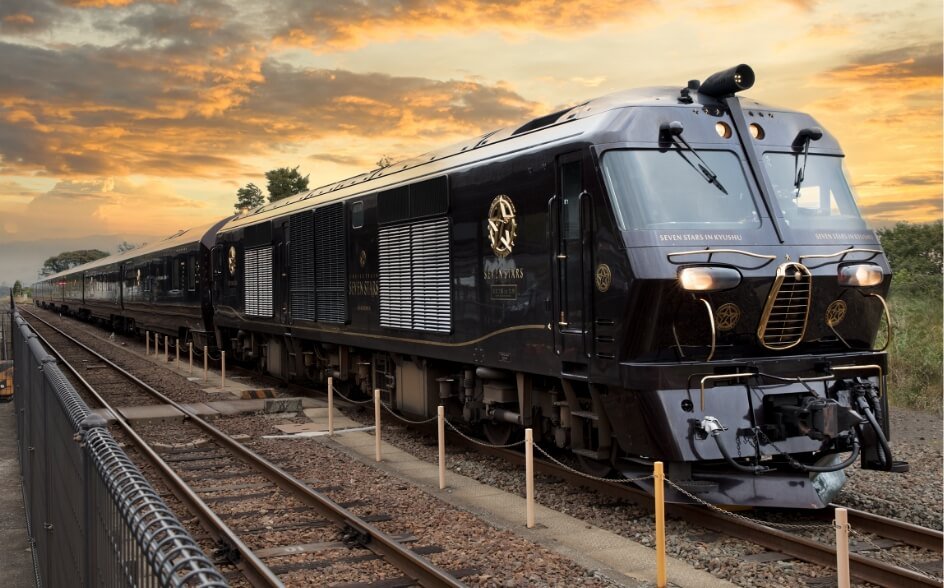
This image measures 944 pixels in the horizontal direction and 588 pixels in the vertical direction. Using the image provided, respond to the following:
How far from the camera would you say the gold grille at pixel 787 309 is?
304 inches

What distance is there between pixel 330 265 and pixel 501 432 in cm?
514

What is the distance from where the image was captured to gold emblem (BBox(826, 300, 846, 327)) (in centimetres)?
809

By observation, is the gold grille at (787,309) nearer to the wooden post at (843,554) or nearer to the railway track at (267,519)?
the wooden post at (843,554)

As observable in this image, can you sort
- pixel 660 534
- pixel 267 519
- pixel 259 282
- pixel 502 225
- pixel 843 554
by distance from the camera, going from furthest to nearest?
pixel 259 282 < pixel 502 225 < pixel 267 519 < pixel 660 534 < pixel 843 554

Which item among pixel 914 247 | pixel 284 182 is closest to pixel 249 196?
pixel 284 182

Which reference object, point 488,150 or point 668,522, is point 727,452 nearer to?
point 668,522

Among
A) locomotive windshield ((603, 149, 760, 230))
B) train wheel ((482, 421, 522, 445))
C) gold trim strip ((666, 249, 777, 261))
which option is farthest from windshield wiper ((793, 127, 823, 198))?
train wheel ((482, 421, 522, 445))

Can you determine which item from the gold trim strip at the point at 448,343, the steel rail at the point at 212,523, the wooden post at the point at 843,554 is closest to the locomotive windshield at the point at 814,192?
the gold trim strip at the point at 448,343

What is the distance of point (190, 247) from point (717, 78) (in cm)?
1913

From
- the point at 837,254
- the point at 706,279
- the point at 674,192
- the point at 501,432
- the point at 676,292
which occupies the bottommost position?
the point at 501,432

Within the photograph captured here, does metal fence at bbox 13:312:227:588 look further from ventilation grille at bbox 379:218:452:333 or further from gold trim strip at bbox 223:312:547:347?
ventilation grille at bbox 379:218:452:333

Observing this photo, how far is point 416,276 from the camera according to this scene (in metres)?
11.6

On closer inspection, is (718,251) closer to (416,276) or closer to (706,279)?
(706,279)

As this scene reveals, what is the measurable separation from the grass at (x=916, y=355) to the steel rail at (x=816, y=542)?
28.2 ft
